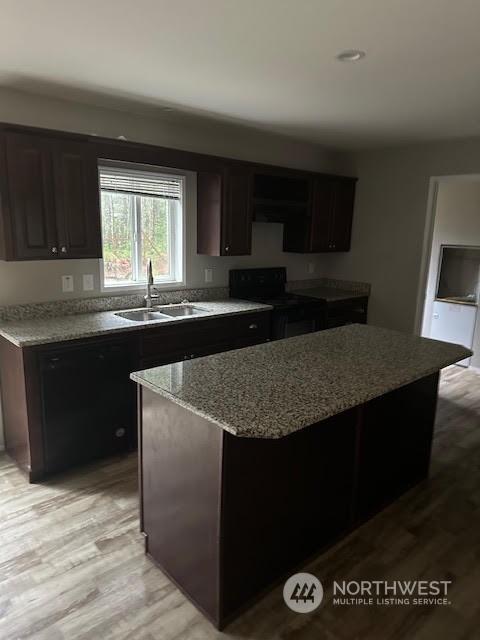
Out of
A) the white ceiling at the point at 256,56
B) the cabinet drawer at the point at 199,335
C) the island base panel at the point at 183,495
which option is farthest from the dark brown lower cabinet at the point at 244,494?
the white ceiling at the point at 256,56

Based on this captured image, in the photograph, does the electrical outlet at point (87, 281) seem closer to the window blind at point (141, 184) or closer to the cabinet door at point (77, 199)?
the cabinet door at point (77, 199)

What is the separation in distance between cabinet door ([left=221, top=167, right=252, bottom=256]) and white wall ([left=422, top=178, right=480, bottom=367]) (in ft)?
8.15

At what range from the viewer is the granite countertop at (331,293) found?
452 cm

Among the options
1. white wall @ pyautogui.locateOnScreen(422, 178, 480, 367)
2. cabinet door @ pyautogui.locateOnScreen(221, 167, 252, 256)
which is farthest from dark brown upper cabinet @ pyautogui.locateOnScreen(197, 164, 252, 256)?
white wall @ pyautogui.locateOnScreen(422, 178, 480, 367)

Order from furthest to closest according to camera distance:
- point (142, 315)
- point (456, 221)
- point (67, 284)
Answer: point (456, 221) < point (142, 315) < point (67, 284)

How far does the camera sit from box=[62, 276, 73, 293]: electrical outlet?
3.22 meters

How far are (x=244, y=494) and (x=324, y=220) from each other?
348cm

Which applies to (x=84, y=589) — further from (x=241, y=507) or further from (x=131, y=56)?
(x=131, y=56)

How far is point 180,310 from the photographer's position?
3.72 meters

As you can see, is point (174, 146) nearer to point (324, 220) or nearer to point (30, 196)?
point (30, 196)

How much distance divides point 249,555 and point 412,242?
366 cm

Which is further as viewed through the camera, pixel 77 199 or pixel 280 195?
pixel 280 195

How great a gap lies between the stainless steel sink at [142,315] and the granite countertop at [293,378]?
48.2 inches

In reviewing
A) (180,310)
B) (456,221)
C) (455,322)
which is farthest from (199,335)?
(456,221)
